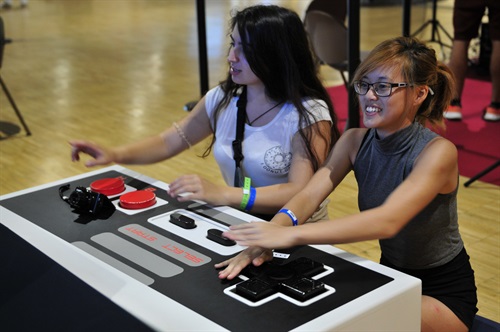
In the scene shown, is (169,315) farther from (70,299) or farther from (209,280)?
(70,299)

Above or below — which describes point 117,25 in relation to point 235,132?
below

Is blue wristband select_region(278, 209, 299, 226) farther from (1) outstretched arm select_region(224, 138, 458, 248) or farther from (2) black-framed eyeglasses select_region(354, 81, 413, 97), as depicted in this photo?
(2) black-framed eyeglasses select_region(354, 81, 413, 97)

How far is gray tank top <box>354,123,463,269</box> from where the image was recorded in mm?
2100

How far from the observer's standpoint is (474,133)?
5.11 metres

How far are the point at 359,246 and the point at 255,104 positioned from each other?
108 cm

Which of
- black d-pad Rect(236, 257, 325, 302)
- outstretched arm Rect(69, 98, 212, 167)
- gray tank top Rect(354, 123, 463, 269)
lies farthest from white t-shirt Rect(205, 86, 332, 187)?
black d-pad Rect(236, 257, 325, 302)

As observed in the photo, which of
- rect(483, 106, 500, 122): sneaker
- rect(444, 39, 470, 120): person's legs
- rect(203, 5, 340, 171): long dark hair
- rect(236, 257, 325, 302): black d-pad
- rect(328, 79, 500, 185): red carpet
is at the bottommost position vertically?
rect(328, 79, 500, 185): red carpet

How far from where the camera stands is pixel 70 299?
1.82 metres

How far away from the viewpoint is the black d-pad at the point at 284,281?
1702 mm

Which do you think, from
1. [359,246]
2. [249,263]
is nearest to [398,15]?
[359,246]

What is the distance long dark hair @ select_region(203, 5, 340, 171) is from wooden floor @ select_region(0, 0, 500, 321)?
901 millimetres

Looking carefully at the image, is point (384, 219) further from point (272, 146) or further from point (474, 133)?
point (474, 133)

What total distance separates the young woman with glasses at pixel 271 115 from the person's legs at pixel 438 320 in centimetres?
60

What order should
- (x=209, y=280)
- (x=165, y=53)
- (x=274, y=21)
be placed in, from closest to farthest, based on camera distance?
(x=209, y=280) < (x=274, y=21) < (x=165, y=53)
